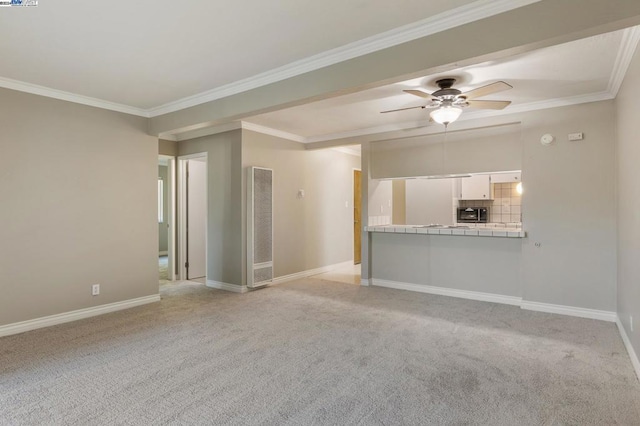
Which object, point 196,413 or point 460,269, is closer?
point 196,413

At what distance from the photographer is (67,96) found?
3.91 meters

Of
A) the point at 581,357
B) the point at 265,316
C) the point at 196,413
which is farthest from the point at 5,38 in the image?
the point at 581,357

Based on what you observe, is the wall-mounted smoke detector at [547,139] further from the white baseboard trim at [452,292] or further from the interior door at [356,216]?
the interior door at [356,216]

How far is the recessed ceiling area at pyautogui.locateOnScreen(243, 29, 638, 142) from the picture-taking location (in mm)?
2881

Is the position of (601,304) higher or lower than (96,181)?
lower

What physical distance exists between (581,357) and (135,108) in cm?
535

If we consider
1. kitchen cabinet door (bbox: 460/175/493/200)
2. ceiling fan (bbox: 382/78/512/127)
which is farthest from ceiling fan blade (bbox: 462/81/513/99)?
kitchen cabinet door (bbox: 460/175/493/200)

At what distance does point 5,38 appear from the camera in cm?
266

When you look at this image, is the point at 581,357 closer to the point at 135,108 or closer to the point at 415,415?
the point at 415,415

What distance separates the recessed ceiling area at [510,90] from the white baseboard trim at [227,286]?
245 centimetres

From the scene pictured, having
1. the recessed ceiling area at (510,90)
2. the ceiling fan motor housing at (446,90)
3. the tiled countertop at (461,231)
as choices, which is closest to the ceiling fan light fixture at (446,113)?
the ceiling fan motor housing at (446,90)

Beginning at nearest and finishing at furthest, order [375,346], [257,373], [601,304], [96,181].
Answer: [257,373] → [375,346] → [601,304] → [96,181]

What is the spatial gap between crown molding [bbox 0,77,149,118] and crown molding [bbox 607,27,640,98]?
16.1ft

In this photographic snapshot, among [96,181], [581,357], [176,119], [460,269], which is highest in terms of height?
[176,119]
